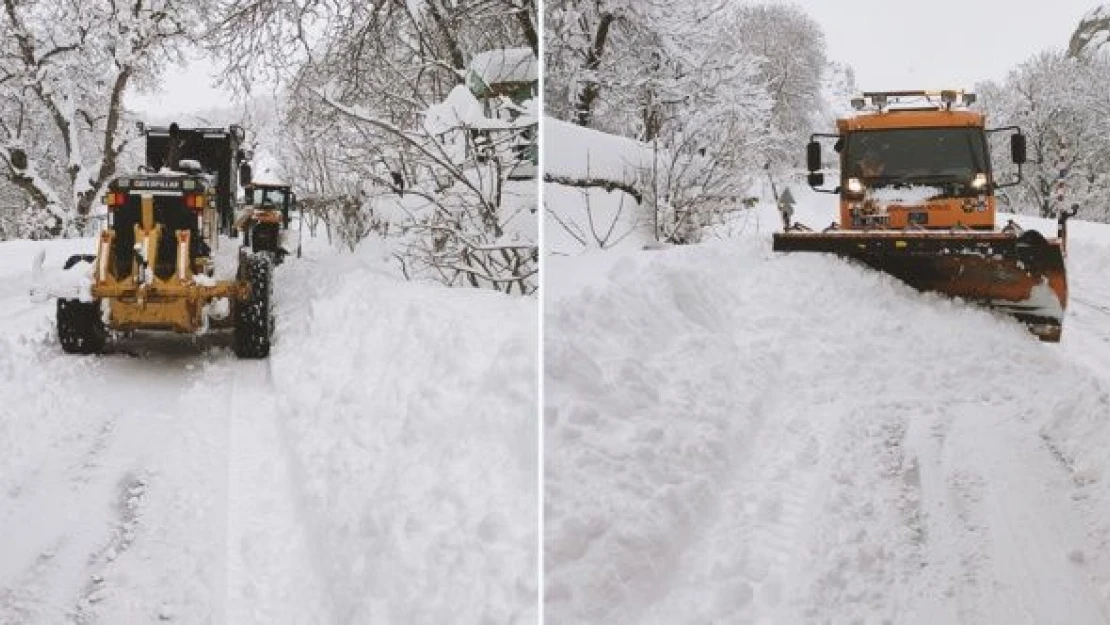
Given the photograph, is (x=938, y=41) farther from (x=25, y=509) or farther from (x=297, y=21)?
(x=297, y=21)

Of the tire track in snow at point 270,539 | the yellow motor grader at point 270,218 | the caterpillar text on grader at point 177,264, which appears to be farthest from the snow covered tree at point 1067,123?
the yellow motor grader at point 270,218

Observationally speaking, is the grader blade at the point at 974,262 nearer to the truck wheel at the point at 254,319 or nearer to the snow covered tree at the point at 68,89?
the snow covered tree at the point at 68,89

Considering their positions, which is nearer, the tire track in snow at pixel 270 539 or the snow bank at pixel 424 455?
the tire track in snow at pixel 270 539

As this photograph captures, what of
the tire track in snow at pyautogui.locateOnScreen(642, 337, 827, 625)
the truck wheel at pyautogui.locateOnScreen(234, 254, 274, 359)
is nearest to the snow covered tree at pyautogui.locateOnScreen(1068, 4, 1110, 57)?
the tire track in snow at pyautogui.locateOnScreen(642, 337, 827, 625)

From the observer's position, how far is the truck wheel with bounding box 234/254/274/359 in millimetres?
3791

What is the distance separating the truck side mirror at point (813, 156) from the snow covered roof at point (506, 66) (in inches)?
43.5

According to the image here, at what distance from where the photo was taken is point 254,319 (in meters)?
3.82

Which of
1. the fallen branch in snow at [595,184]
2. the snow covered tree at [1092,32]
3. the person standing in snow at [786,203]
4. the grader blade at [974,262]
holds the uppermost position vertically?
the snow covered tree at [1092,32]

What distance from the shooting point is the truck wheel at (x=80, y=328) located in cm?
215

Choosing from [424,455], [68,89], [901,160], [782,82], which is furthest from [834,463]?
[782,82]

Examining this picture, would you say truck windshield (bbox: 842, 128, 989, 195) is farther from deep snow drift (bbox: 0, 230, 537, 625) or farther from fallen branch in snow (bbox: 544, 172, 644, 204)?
deep snow drift (bbox: 0, 230, 537, 625)

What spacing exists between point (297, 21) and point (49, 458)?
3.18 meters

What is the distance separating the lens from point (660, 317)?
8.67 ft

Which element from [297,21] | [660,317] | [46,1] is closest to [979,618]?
[660,317]
